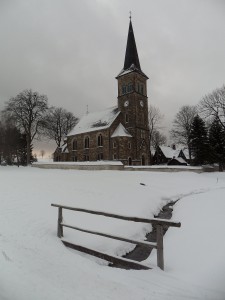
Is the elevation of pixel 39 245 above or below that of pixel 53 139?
below

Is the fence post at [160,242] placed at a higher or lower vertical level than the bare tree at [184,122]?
lower

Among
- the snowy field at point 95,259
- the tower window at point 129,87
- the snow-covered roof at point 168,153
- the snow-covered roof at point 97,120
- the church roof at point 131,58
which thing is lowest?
the snowy field at point 95,259

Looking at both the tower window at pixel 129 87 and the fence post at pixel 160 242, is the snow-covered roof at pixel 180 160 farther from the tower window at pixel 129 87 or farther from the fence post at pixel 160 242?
the fence post at pixel 160 242

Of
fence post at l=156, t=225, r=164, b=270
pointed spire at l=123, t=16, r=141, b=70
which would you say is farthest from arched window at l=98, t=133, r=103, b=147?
fence post at l=156, t=225, r=164, b=270

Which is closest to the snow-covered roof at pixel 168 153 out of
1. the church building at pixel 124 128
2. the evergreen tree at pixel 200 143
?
the church building at pixel 124 128

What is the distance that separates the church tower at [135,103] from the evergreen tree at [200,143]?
33.3 ft

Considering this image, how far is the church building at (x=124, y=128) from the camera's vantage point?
4181cm

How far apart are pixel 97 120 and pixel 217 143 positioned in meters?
22.6

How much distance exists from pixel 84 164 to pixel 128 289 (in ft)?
91.4

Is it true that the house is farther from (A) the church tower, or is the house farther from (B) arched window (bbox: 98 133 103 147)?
(B) arched window (bbox: 98 133 103 147)

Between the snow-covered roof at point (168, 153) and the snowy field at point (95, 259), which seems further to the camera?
the snow-covered roof at point (168, 153)

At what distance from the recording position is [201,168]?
29.7 m

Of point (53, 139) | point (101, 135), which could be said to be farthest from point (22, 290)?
point (53, 139)

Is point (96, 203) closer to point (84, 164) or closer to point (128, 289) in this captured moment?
point (128, 289)
